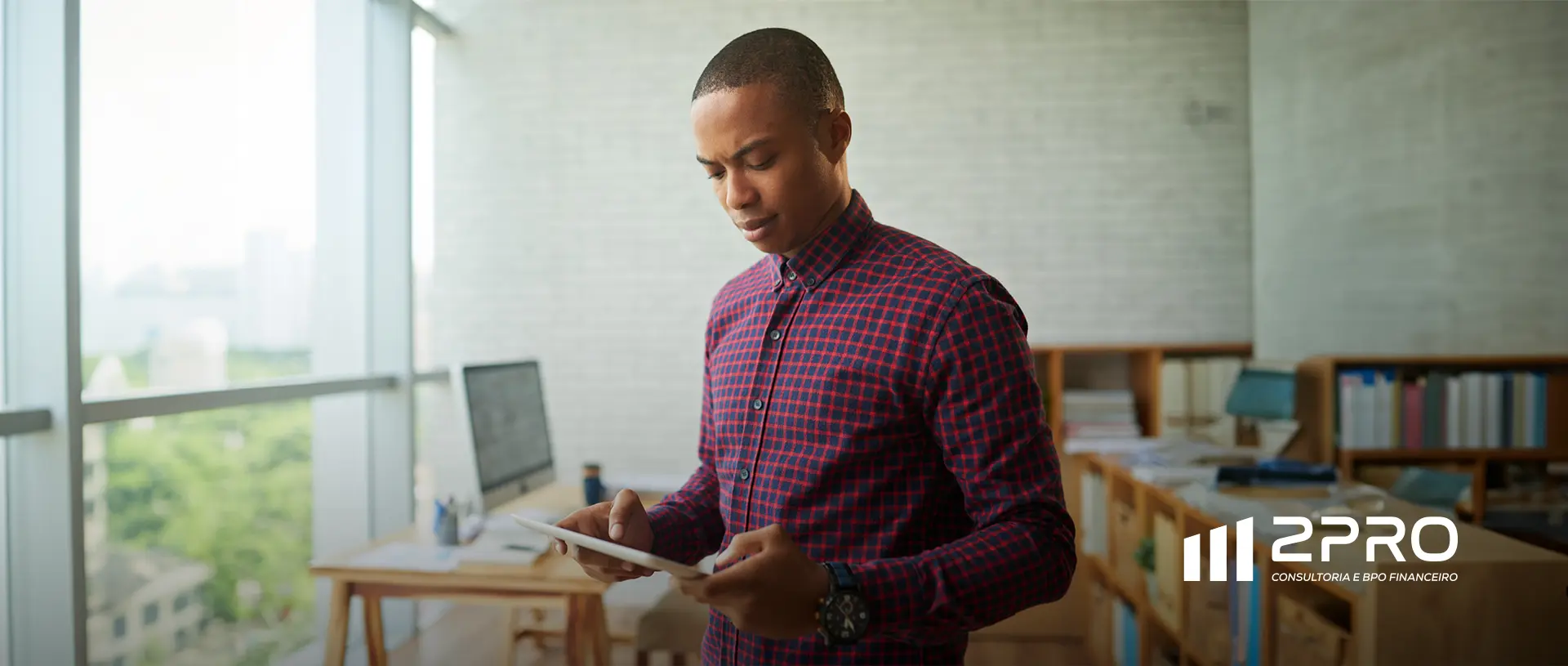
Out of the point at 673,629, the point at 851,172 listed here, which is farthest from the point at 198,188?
the point at 851,172

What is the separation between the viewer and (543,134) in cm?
428

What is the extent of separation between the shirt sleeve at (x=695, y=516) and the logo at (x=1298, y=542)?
A: 130 centimetres

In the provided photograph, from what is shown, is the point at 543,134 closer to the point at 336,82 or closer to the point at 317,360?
the point at 336,82

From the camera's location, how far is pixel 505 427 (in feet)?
8.96

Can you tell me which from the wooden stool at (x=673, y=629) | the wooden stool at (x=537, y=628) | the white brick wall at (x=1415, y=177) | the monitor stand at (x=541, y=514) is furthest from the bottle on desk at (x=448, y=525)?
the white brick wall at (x=1415, y=177)

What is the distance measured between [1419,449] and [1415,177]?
829 millimetres

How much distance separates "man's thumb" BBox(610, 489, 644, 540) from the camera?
1068mm

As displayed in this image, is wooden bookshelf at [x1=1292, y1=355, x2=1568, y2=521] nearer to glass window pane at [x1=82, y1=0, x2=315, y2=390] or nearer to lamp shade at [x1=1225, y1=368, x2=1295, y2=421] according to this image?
lamp shade at [x1=1225, y1=368, x2=1295, y2=421]

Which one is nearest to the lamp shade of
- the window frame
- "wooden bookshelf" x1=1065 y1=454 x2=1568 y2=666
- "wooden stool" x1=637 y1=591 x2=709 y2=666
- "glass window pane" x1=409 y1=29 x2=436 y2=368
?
"wooden bookshelf" x1=1065 y1=454 x2=1568 y2=666

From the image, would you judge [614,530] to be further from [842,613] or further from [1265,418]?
[1265,418]

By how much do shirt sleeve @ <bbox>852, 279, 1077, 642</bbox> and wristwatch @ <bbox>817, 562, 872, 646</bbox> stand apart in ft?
0.04

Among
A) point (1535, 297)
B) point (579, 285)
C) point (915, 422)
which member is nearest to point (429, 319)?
point (579, 285)

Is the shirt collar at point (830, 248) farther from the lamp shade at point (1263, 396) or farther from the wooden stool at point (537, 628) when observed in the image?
the lamp shade at point (1263, 396)

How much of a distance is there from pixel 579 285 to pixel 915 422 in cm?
343
